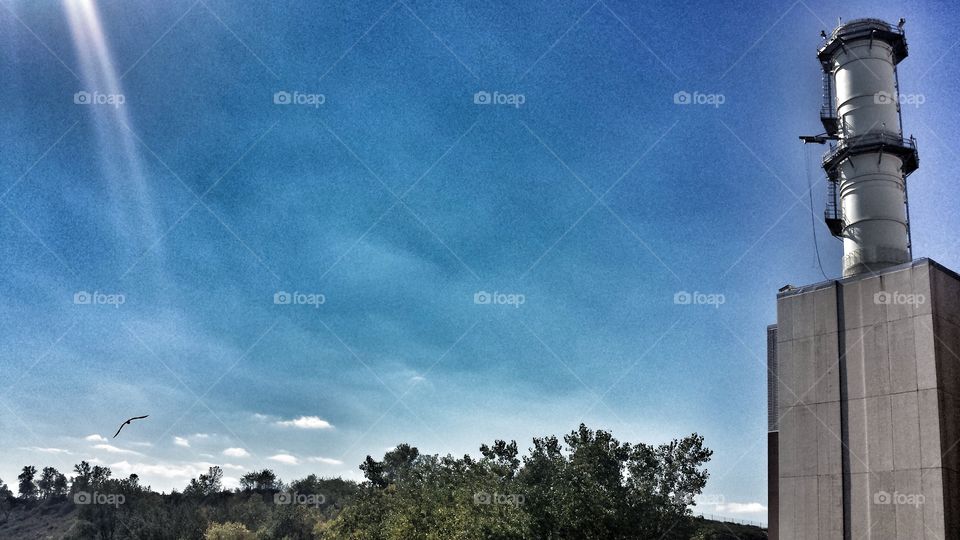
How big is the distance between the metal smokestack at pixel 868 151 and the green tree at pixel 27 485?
20321cm

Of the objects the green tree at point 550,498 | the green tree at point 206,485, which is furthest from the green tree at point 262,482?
the green tree at point 550,498

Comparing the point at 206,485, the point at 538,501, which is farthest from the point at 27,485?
the point at 538,501

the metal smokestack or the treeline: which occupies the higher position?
the metal smokestack

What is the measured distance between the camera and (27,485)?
18325 cm

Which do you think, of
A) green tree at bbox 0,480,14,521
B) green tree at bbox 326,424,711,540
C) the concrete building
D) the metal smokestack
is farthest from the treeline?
green tree at bbox 0,480,14,521

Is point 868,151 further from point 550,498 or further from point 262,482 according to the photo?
point 262,482

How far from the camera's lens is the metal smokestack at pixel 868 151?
3441cm

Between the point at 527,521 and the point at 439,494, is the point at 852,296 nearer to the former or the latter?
the point at 527,521

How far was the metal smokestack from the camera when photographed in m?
34.4

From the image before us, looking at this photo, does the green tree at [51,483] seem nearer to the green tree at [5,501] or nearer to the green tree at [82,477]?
the green tree at [5,501]

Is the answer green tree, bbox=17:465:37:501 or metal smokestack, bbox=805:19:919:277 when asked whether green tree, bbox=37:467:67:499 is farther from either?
metal smokestack, bbox=805:19:919:277

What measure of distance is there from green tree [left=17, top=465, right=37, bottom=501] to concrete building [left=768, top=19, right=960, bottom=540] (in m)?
199

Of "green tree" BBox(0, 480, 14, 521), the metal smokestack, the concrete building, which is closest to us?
the concrete building

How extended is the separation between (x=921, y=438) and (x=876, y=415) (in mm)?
2062
